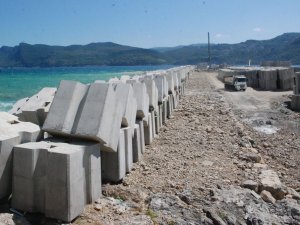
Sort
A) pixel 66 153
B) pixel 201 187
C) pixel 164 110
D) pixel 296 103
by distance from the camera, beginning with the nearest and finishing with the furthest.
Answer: pixel 66 153
pixel 201 187
pixel 164 110
pixel 296 103

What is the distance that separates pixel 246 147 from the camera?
28.6 feet

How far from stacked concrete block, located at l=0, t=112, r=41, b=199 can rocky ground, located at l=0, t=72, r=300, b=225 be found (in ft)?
2.91

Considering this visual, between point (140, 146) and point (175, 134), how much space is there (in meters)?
2.68

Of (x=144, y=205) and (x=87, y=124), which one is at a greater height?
(x=87, y=124)

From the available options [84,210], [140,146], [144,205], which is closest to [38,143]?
[84,210]

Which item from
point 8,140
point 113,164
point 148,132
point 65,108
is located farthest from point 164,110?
point 8,140

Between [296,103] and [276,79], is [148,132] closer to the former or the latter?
[296,103]

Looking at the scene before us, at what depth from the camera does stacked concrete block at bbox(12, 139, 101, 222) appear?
3807mm

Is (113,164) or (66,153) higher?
(66,153)

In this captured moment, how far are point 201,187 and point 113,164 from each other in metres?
1.28

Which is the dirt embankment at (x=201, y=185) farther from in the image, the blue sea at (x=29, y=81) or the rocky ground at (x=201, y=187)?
the blue sea at (x=29, y=81)

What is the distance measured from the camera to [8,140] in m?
4.04

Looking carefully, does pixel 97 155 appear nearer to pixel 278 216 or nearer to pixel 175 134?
pixel 278 216

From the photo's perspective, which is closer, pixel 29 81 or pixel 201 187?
pixel 201 187
